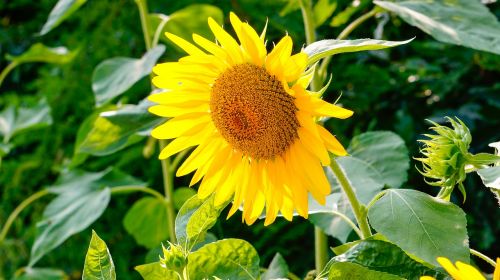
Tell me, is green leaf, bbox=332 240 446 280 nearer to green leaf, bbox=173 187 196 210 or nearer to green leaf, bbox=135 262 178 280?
green leaf, bbox=135 262 178 280

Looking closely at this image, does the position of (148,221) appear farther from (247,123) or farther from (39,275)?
(247,123)

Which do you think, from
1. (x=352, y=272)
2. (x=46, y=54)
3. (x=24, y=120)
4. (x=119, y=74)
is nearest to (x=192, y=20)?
(x=119, y=74)

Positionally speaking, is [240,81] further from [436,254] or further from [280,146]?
[436,254]

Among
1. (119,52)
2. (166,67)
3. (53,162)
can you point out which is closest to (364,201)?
(166,67)

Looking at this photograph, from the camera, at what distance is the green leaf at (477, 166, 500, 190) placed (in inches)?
22.9

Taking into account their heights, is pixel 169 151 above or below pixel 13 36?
above

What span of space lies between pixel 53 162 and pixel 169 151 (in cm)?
125

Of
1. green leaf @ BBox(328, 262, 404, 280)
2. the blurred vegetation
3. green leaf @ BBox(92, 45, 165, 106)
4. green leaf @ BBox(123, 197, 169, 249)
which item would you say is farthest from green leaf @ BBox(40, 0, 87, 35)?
green leaf @ BBox(328, 262, 404, 280)

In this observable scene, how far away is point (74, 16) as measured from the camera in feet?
6.48

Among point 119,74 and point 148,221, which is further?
point 148,221

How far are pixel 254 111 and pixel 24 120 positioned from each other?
3.35 ft

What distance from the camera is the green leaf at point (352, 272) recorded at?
0.60 m

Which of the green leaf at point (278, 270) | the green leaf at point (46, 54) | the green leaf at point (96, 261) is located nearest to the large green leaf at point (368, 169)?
the green leaf at point (278, 270)

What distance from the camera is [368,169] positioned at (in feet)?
3.45
